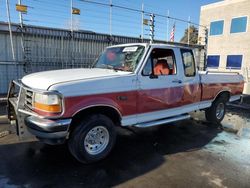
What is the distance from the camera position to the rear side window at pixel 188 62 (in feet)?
16.8

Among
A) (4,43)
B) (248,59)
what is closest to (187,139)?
(4,43)

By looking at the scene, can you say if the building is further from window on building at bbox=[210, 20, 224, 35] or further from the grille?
the grille

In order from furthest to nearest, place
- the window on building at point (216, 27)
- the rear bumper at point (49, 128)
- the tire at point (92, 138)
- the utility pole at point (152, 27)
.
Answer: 1. the window on building at point (216, 27)
2. the utility pole at point (152, 27)
3. the tire at point (92, 138)
4. the rear bumper at point (49, 128)

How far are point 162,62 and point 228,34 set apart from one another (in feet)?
73.7

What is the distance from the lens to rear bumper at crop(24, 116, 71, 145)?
3.20 m

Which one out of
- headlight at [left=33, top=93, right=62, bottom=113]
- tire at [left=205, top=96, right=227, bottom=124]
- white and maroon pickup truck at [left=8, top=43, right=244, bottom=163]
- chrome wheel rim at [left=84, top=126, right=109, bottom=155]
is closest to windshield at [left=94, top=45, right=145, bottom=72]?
white and maroon pickup truck at [left=8, top=43, right=244, bottom=163]

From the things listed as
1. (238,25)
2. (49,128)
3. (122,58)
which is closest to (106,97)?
(49,128)

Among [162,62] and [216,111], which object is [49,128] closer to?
[162,62]

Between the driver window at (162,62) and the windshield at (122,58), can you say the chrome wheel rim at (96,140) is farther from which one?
the driver window at (162,62)

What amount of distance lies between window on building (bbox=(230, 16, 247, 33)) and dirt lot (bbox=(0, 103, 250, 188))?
20.8 m

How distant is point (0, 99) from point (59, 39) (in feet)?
10.1

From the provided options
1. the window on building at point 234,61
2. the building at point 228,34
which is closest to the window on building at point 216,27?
the building at point 228,34

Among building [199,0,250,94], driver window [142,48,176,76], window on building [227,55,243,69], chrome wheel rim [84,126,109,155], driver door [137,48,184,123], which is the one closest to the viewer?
chrome wheel rim [84,126,109,155]

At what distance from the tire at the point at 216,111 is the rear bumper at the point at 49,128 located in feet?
14.6
